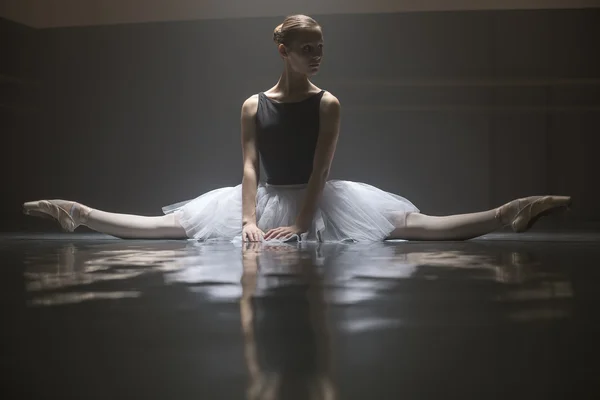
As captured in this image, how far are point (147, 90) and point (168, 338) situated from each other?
3796 millimetres

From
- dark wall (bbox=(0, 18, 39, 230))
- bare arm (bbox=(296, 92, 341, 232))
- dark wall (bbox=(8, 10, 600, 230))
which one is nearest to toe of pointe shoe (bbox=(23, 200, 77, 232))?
bare arm (bbox=(296, 92, 341, 232))

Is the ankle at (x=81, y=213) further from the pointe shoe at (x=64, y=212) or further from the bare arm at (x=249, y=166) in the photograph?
the bare arm at (x=249, y=166)

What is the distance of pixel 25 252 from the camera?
2.27 m

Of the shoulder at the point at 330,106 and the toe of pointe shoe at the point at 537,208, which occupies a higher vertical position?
the shoulder at the point at 330,106

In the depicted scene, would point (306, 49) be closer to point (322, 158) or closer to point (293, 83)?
point (293, 83)

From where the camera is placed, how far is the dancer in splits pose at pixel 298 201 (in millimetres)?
2709

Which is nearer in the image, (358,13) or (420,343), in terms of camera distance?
(420,343)

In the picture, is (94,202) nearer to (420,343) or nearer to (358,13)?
(358,13)

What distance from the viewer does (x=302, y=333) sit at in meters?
0.82

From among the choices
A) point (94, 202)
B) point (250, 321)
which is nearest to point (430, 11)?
point (94, 202)

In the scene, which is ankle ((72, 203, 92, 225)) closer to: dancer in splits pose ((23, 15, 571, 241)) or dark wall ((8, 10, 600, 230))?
dancer in splits pose ((23, 15, 571, 241))

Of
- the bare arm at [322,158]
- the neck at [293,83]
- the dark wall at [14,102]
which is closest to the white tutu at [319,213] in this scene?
the bare arm at [322,158]

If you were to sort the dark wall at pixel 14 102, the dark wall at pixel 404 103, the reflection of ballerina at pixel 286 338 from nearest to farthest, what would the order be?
the reflection of ballerina at pixel 286 338 → the dark wall at pixel 404 103 → the dark wall at pixel 14 102

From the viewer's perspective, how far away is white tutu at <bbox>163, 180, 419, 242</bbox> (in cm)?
280
